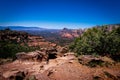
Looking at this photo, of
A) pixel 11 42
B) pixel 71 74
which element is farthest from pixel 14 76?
pixel 11 42

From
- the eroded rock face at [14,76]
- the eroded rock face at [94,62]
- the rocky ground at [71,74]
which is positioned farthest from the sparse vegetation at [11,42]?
the eroded rock face at [94,62]

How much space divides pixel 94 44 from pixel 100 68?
8486 mm

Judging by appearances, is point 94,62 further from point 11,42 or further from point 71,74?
point 11,42

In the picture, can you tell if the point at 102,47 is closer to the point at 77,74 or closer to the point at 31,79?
the point at 77,74

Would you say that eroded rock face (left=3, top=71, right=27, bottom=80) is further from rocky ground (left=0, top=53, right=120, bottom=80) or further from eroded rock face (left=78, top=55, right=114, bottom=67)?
eroded rock face (left=78, top=55, right=114, bottom=67)

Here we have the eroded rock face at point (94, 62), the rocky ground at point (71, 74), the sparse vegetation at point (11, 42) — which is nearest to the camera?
the rocky ground at point (71, 74)

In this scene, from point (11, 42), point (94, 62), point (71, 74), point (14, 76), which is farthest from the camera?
point (11, 42)

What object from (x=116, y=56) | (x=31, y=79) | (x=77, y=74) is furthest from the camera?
(x=116, y=56)

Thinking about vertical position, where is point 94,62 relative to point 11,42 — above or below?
above

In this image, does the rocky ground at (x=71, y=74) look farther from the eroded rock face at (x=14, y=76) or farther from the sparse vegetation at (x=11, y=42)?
the sparse vegetation at (x=11, y=42)

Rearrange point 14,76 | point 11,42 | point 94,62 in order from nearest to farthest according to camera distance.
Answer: point 14,76 → point 94,62 → point 11,42

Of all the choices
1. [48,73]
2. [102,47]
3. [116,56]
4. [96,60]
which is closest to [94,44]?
[102,47]

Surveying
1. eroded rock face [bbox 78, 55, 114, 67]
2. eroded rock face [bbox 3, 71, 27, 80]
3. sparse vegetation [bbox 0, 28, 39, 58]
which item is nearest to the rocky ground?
eroded rock face [bbox 3, 71, 27, 80]

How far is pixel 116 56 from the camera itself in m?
27.0
